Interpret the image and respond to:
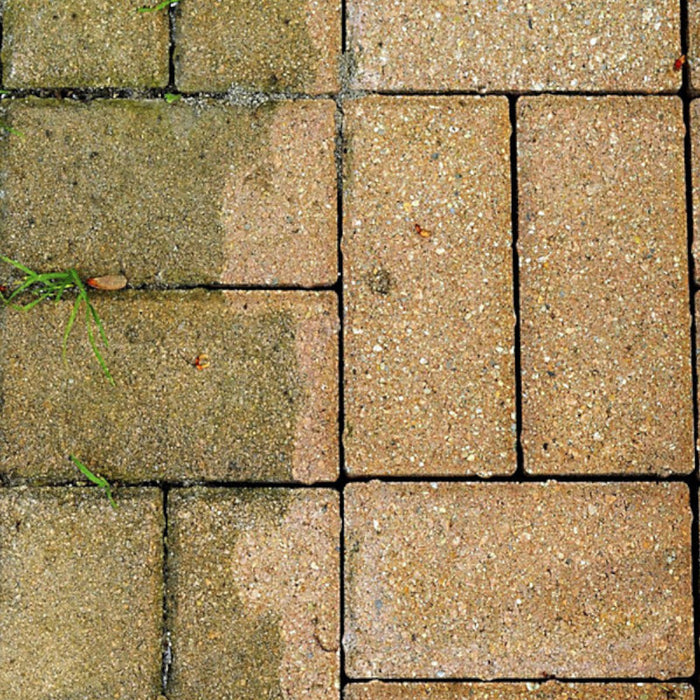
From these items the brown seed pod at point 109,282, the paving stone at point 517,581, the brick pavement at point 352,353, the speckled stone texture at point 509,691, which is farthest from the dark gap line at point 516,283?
the brown seed pod at point 109,282

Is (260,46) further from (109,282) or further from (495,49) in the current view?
(109,282)

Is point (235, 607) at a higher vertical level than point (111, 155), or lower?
lower

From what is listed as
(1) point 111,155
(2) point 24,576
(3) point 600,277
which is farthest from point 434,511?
(1) point 111,155

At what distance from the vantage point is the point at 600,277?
7.17 ft

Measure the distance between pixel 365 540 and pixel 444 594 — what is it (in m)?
0.27

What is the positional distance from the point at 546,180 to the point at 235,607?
1482 mm

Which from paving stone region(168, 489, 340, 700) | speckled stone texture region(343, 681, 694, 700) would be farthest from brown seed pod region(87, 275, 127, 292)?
speckled stone texture region(343, 681, 694, 700)

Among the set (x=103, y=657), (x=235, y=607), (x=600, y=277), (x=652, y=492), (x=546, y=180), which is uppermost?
(x=546, y=180)

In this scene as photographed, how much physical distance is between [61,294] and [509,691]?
167 cm

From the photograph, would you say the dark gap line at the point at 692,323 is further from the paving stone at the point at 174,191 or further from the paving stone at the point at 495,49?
the paving stone at the point at 174,191

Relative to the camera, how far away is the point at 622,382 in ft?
7.14

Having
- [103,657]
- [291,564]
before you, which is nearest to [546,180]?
[291,564]

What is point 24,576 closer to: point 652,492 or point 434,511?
point 434,511

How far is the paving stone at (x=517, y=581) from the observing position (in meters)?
2.15
